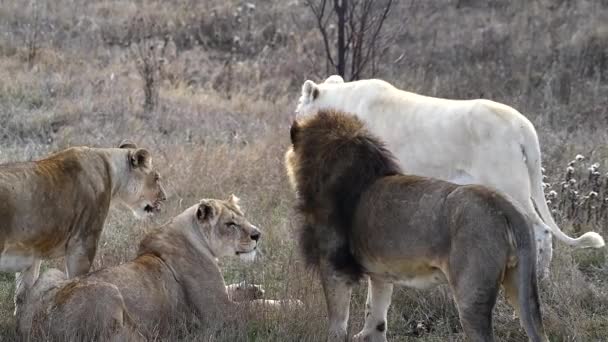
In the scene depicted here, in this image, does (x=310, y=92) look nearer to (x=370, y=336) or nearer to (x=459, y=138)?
(x=459, y=138)

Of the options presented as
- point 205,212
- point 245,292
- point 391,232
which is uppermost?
point 391,232

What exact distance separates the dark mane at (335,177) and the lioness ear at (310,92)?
2210 millimetres

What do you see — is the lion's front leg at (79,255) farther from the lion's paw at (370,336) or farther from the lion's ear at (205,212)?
the lion's paw at (370,336)

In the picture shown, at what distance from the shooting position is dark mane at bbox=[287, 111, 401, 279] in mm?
5195

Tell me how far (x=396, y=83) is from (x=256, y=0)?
6.97 meters

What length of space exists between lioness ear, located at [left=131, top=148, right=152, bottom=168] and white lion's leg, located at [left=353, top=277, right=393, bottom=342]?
1.83 metres

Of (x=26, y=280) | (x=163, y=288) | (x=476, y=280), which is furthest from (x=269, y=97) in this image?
(x=476, y=280)

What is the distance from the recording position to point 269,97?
14.8 meters

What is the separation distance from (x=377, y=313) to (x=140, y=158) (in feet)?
6.50

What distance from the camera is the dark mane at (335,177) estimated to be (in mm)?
5195

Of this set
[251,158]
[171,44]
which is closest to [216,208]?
[251,158]

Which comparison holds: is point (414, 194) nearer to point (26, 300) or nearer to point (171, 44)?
point (26, 300)

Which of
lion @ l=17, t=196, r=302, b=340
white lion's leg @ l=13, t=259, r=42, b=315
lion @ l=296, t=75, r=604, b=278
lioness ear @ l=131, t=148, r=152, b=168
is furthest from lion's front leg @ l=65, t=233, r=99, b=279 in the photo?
lion @ l=296, t=75, r=604, b=278

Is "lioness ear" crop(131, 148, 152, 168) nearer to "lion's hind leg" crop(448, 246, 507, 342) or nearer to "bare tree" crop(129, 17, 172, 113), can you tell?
"lion's hind leg" crop(448, 246, 507, 342)
